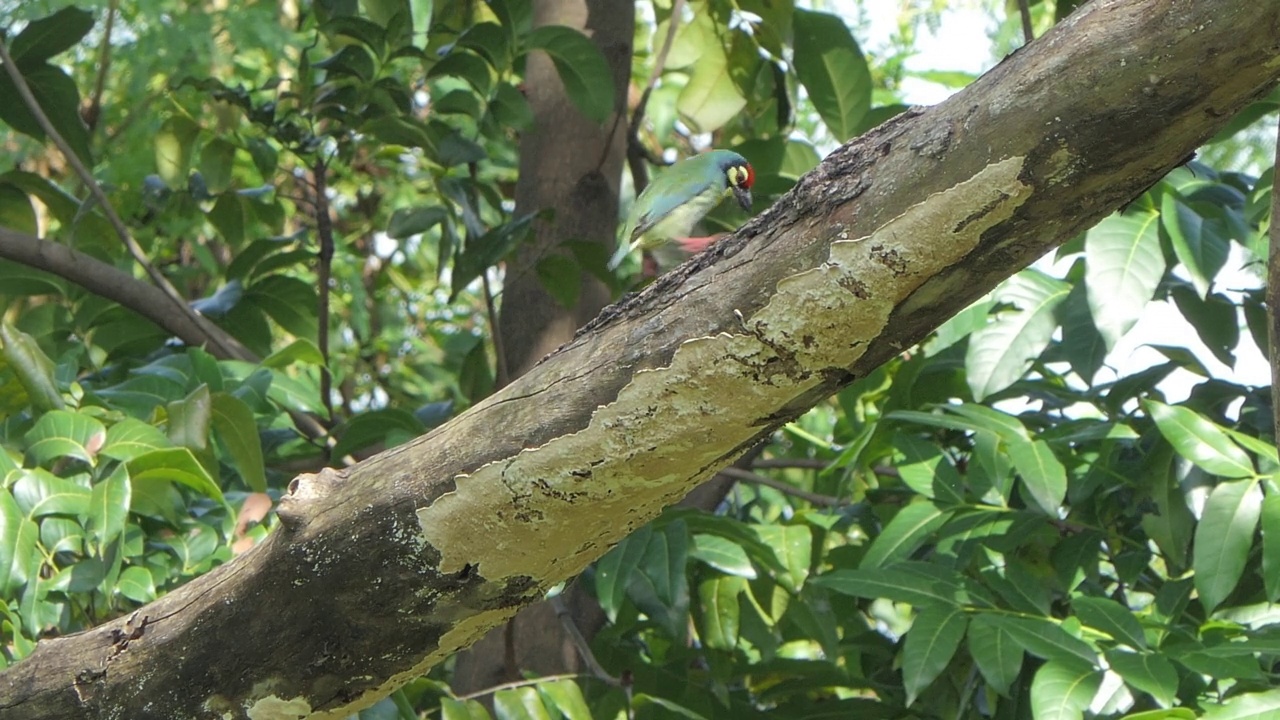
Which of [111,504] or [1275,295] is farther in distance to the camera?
[111,504]

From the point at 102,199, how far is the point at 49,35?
1.08ft

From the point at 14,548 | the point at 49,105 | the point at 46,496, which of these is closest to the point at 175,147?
the point at 49,105

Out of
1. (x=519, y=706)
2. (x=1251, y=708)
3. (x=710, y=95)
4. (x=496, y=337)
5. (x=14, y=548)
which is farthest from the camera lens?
(x=710, y=95)

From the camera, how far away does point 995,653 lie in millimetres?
1588

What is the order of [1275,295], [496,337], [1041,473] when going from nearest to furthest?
[1275,295]
[1041,473]
[496,337]

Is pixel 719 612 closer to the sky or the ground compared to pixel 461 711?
closer to the ground

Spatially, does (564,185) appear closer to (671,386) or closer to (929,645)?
(929,645)

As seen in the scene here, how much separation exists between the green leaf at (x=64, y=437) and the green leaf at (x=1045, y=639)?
1.24 m

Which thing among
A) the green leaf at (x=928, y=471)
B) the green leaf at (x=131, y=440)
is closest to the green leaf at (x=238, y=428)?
the green leaf at (x=131, y=440)

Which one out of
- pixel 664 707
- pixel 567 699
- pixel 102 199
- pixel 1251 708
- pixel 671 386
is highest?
pixel 102 199

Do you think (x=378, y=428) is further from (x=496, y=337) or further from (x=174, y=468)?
(x=174, y=468)

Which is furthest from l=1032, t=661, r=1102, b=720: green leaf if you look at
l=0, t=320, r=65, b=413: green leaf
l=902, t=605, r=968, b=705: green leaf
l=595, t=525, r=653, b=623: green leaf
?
l=0, t=320, r=65, b=413: green leaf

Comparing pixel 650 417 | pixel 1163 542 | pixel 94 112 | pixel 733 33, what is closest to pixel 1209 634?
pixel 1163 542

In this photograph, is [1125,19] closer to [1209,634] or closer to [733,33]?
[1209,634]
